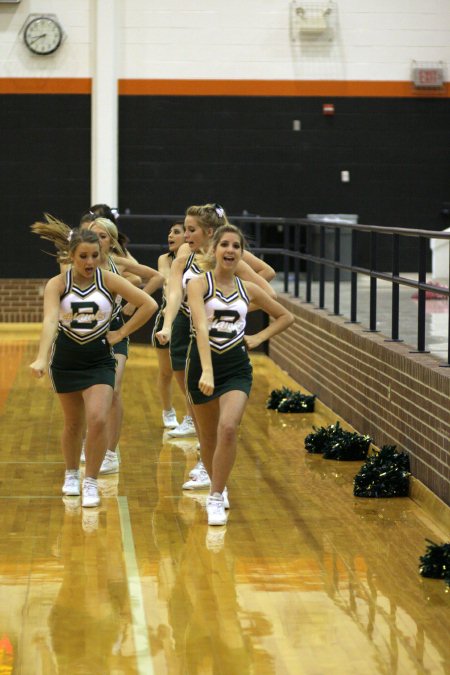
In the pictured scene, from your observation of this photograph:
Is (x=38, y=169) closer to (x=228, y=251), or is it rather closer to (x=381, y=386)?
(x=381, y=386)

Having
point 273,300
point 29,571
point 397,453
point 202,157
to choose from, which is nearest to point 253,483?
point 397,453

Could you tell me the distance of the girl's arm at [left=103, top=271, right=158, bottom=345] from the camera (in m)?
7.66

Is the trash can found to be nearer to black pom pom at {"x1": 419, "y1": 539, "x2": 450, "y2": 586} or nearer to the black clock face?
the black clock face

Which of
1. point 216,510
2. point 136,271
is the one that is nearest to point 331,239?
point 136,271

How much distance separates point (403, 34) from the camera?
19.8 m

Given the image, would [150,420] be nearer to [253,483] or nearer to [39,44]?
[253,483]

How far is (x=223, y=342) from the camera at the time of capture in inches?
286

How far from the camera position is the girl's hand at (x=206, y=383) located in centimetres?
696

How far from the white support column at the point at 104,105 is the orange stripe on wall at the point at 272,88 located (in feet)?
1.00

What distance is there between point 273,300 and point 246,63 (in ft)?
42.0

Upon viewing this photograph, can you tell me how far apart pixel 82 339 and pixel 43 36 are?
41.7 feet

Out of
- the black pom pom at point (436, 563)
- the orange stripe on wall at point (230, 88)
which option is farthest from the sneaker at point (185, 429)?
the orange stripe on wall at point (230, 88)

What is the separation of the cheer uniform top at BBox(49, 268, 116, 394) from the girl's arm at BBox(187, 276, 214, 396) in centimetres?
66

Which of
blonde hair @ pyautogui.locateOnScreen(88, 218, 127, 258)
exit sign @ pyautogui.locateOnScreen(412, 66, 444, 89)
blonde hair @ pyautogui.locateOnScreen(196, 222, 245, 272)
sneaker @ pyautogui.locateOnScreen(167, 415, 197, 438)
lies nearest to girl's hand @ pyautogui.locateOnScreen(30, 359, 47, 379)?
blonde hair @ pyautogui.locateOnScreen(196, 222, 245, 272)
